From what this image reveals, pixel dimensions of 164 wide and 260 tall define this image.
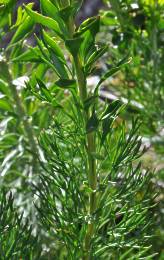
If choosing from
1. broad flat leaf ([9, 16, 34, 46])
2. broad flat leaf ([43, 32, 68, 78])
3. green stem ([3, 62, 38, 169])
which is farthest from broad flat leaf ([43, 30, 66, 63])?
green stem ([3, 62, 38, 169])

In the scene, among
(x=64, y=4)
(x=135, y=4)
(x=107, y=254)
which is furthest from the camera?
(x=135, y=4)

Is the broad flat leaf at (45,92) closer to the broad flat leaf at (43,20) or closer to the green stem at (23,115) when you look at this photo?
the broad flat leaf at (43,20)

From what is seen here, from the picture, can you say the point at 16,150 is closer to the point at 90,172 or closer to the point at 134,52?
the point at 134,52

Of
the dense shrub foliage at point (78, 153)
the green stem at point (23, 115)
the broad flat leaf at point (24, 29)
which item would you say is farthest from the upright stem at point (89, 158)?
the green stem at point (23, 115)

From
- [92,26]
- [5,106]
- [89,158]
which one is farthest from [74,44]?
[5,106]

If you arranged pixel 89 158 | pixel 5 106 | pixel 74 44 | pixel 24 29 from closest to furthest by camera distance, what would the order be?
pixel 74 44
pixel 89 158
pixel 24 29
pixel 5 106

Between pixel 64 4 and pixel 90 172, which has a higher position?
pixel 64 4

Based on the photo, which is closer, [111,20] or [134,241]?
[134,241]

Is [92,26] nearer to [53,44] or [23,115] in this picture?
[53,44]

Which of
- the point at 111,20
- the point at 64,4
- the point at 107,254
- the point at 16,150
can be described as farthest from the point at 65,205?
the point at 111,20

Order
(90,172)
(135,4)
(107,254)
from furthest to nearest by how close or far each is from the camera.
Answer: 1. (135,4)
2. (107,254)
3. (90,172)

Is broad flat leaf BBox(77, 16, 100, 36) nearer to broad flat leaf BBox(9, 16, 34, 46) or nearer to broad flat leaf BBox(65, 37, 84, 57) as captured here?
broad flat leaf BBox(65, 37, 84, 57)
